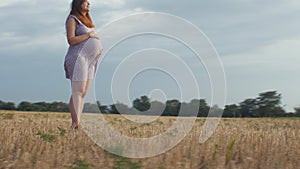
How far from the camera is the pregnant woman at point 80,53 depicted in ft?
27.5

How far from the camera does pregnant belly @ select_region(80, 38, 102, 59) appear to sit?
840 cm

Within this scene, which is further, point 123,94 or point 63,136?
point 123,94

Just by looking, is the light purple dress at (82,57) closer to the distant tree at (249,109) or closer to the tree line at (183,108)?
the tree line at (183,108)

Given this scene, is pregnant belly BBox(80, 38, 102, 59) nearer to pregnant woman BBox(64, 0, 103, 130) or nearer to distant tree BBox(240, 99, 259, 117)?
pregnant woman BBox(64, 0, 103, 130)

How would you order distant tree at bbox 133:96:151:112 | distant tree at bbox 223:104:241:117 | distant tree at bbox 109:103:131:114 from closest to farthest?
distant tree at bbox 109:103:131:114 < distant tree at bbox 133:96:151:112 < distant tree at bbox 223:104:241:117

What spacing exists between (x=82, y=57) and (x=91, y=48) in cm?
18

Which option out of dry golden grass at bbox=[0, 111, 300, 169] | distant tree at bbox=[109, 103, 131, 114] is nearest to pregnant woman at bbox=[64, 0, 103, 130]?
distant tree at bbox=[109, 103, 131, 114]

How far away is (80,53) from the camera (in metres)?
8.41

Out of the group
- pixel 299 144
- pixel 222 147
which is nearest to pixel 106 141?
pixel 222 147

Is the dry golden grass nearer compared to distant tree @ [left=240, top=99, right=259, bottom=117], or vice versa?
the dry golden grass

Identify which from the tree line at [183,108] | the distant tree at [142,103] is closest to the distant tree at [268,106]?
the tree line at [183,108]

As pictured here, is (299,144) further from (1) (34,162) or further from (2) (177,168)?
(1) (34,162)

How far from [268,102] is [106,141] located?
19313mm

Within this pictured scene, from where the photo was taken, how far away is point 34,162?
17.4 ft
